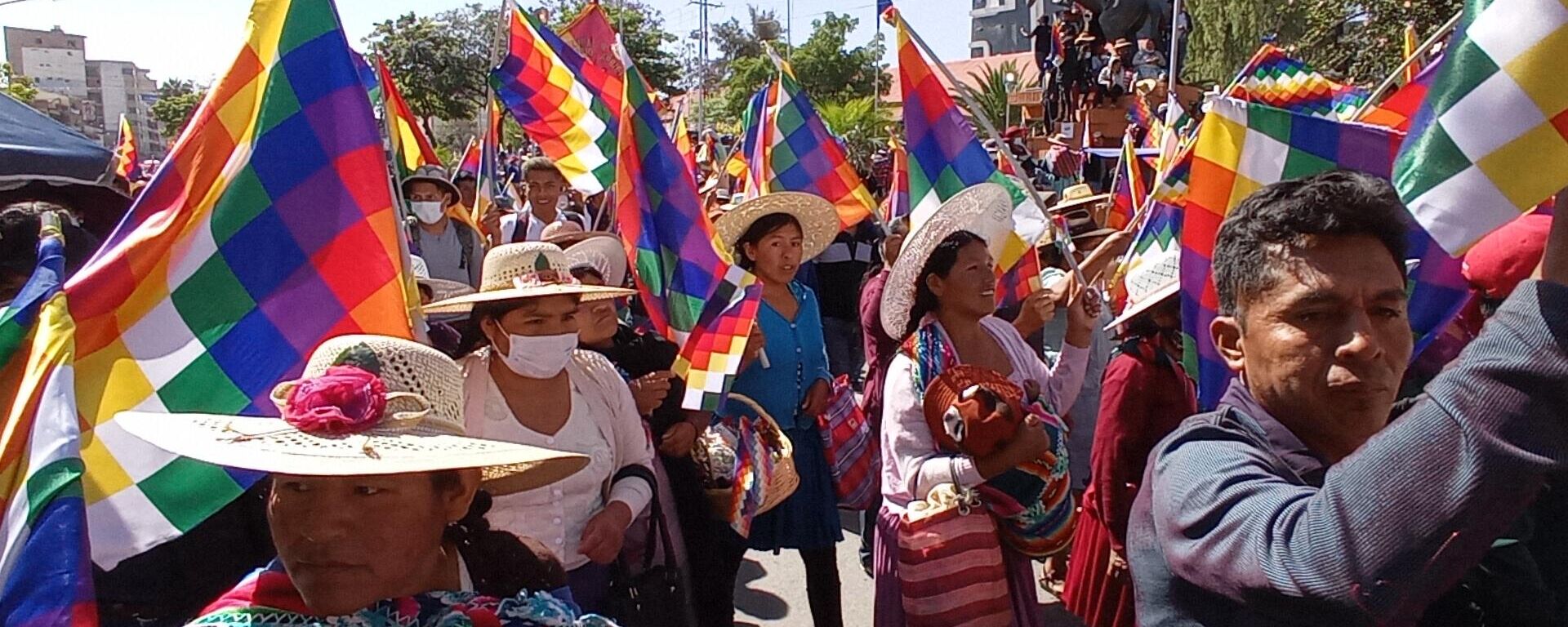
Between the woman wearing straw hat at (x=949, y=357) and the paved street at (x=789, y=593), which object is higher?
the woman wearing straw hat at (x=949, y=357)

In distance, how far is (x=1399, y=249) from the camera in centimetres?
157

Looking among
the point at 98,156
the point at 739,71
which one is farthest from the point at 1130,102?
the point at 739,71

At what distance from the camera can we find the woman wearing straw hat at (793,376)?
4223 mm

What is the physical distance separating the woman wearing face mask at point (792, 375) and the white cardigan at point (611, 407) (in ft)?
3.40

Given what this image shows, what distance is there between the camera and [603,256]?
4.34 metres

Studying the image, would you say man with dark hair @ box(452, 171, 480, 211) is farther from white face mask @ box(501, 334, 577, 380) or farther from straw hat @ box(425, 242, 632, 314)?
white face mask @ box(501, 334, 577, 380)

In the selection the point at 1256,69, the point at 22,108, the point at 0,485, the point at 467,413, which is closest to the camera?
the point at 0,485

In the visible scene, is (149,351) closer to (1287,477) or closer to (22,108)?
(22,108)

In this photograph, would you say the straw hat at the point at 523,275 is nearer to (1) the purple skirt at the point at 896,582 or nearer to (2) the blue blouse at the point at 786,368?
(1) the purple skirt at the point at 896,582

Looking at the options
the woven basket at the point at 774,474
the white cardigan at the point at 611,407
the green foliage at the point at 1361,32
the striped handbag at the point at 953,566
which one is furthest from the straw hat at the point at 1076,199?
the white cardigan at the point at 611,407

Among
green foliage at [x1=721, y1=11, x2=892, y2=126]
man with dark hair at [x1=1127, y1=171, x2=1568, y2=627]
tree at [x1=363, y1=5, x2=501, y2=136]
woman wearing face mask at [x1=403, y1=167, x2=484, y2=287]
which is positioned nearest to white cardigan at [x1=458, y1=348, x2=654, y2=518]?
man with dark hair at [x1=1127, y1=171, x2=1568, y2=627]

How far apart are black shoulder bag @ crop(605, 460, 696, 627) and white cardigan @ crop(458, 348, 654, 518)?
37 millimetres

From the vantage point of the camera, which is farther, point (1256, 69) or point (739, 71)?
point (739, 71)

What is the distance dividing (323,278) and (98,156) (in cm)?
149
